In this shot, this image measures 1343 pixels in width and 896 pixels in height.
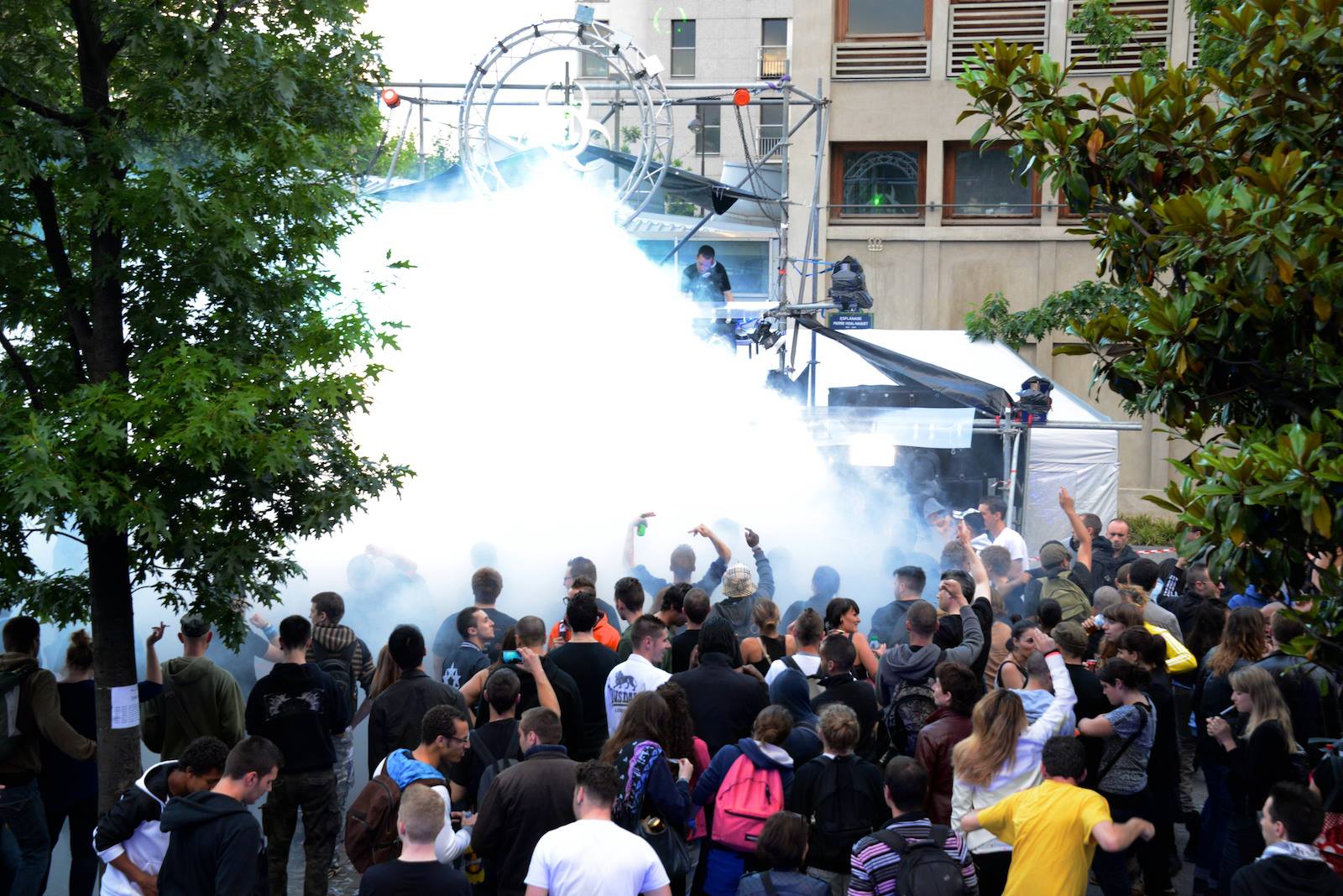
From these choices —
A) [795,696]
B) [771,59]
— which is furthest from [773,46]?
[795,696]

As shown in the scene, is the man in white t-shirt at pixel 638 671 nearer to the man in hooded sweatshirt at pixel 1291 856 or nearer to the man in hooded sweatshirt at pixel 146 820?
the man in hooded sweatshirt at pixel 146 820

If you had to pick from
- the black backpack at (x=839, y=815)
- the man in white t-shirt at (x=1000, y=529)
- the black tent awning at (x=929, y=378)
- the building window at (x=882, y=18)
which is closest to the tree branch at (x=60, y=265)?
the black backpack at (x=839, y=815)

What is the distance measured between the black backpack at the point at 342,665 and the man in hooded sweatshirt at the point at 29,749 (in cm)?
120

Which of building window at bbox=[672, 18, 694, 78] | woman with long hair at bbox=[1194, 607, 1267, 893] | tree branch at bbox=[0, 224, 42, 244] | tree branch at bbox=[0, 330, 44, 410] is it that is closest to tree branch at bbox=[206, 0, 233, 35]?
tree branch at bbox=[0, 224, 42, 244]

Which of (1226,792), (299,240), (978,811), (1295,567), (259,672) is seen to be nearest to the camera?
(1295,567)

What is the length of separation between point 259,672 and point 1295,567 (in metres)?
7.32

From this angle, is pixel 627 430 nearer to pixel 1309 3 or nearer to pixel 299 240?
pixel 299 240

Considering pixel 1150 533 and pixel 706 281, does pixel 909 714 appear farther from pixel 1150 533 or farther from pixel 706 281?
pixel 1150 533

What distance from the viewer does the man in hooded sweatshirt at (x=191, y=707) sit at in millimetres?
6410

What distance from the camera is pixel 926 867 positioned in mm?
4457

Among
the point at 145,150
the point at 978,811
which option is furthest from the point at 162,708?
the point at 978,811

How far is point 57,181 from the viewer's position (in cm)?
523

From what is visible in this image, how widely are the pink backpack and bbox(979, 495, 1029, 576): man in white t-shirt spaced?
5.13 meters

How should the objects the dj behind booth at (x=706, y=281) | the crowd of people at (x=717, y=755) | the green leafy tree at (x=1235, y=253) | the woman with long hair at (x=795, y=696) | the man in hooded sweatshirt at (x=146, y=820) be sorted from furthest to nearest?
the dj behind booth at (x=706, y=281) → the woman with long hair at (x=795, y=696) → the man in hooded sweatshirt at (x=146, y=820) → the crowd of people at (x=717, y=755) → the green leafy tree at (x=1235, y=253)
